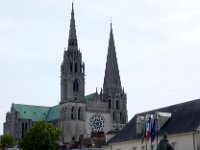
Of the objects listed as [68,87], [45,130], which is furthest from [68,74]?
[45,130]

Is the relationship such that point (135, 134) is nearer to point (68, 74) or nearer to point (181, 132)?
point (181, 132)

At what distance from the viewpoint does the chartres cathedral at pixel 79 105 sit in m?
162

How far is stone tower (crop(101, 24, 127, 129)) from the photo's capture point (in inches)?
6806

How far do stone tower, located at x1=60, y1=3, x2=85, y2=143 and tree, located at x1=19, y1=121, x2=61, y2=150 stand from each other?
56.9 meters

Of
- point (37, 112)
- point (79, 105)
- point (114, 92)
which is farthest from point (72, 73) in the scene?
point (37, 112)

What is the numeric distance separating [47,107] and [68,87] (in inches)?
1133

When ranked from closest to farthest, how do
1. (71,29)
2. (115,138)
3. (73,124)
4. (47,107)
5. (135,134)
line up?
1. (135,134)
2. (115,138)
3. (73,124)
4. (71,29)
5. (47,107)

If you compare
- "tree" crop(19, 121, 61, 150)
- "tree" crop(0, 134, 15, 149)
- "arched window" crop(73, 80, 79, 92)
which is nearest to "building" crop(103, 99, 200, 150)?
"tree" crop(19, 121, 61, 150)

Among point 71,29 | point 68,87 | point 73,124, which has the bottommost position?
point 73,124

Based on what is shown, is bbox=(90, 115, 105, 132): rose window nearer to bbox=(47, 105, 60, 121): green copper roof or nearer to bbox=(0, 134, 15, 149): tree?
bbox=(47, 105, 60, 121): green copper roof

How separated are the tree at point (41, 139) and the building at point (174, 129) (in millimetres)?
25522

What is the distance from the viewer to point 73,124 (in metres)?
161

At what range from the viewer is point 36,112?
185875 mm

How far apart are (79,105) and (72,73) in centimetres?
1085
